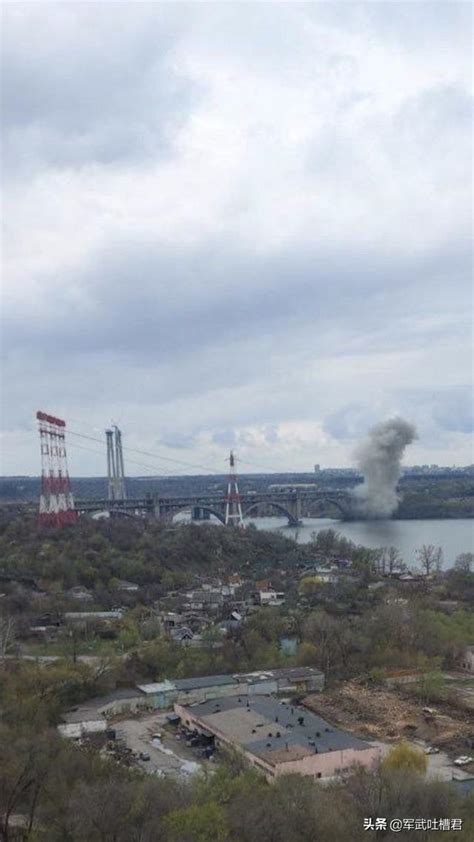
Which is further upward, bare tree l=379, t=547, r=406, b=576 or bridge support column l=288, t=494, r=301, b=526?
bridge support column l=288, t=494, r=301, b=526

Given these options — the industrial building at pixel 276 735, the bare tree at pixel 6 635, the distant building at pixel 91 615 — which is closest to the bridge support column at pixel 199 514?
the distant building at pixel 91 615

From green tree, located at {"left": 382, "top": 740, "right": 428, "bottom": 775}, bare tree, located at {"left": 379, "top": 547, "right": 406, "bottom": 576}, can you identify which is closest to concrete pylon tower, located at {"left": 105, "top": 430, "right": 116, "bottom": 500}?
bare tree, located at {"left": 379, "top": 547, "right": 406, "bottom": 576}

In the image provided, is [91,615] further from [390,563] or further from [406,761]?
[390,563]

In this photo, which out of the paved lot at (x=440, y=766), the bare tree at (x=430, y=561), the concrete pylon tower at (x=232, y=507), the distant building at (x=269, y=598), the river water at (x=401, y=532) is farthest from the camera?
the concrete pylon tower at (x=232, y=507)

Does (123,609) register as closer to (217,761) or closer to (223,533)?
(217,761)

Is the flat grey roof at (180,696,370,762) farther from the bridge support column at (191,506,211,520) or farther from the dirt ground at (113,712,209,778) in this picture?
the bridge support column at (191,506,211,520)

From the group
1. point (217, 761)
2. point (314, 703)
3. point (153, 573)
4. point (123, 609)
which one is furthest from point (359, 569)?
point (217, 761)

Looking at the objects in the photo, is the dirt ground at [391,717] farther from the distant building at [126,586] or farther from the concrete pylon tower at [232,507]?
the concrete pylon tower at [232,507]
